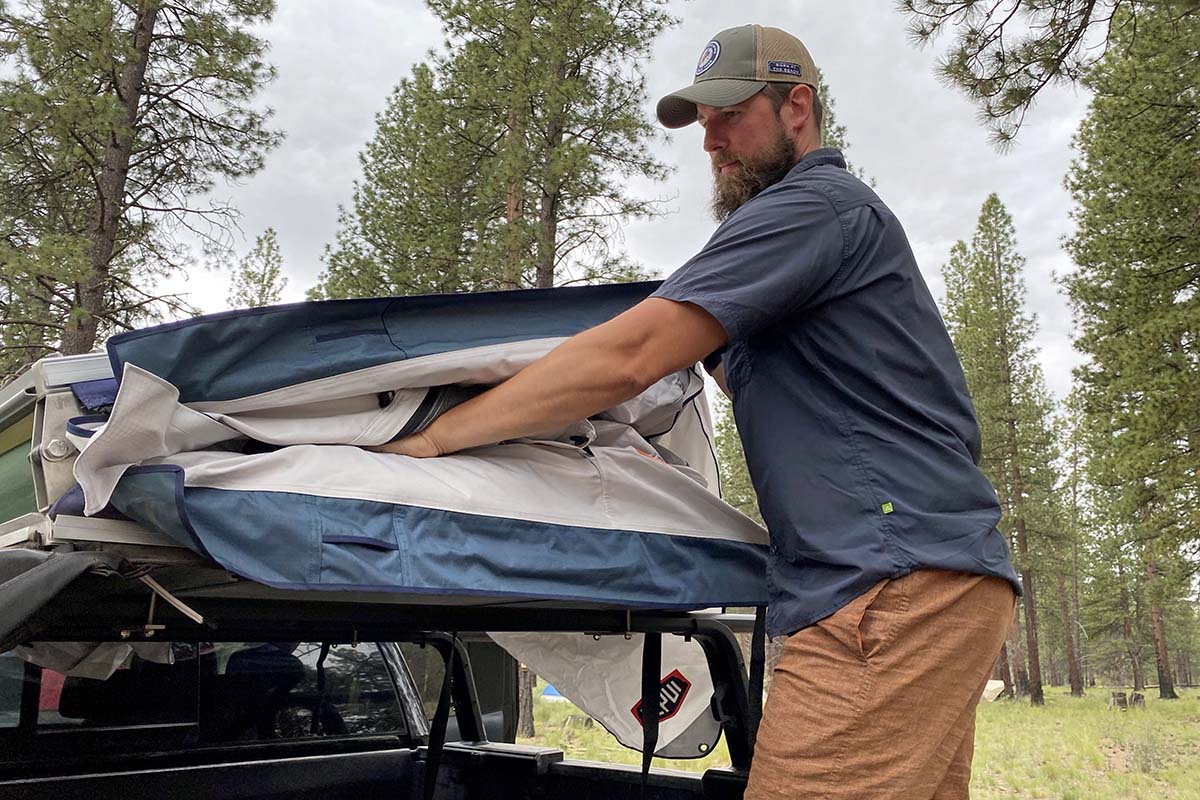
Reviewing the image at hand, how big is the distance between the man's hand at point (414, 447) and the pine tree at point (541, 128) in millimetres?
12602

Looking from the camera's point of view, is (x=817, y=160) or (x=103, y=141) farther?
(x=103, y=141)

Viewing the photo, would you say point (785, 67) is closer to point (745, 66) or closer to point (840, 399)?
point (745, 66)

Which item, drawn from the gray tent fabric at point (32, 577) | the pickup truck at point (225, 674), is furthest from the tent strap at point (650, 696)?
the gray tent fabric at point (32, 577)

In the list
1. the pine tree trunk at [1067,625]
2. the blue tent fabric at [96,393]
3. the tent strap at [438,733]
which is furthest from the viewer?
the pine tree trunk at [1067,625]

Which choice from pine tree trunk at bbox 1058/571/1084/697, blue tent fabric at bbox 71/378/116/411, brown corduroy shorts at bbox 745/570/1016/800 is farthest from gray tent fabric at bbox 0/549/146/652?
pine tree trunk at bbox 1058/571/1084/697

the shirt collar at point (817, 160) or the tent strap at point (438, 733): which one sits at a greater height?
the shirt collar at point (817, 160)

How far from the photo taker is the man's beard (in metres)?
2.30

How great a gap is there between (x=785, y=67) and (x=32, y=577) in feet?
6.06

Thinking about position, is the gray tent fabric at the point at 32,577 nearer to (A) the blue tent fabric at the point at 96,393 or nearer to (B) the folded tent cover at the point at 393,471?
(B) the folded tent cover at the point at 393,471

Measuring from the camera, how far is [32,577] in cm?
145

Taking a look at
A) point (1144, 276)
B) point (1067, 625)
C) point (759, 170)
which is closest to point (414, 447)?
point (759, 170)

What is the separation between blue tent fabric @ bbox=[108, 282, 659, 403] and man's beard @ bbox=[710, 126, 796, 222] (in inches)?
15.9

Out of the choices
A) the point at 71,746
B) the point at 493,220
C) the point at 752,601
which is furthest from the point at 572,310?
the point at 493,220

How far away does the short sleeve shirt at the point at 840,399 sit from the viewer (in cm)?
190
